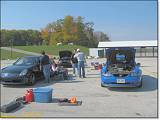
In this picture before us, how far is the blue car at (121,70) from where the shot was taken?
12109 millimetres

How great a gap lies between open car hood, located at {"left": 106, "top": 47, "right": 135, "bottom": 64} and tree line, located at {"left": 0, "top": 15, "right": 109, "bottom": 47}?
90.1 m

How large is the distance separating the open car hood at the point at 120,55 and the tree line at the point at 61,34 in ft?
295

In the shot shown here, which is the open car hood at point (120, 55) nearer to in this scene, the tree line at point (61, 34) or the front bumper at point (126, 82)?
the front bumper at point (126, 82)

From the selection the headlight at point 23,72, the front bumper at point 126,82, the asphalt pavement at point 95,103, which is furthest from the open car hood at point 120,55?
the headlight at point 23,72

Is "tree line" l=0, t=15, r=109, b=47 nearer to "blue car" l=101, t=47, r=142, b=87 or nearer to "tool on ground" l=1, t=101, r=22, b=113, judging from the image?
"blue car" l=101, t=47, r=142, b=87

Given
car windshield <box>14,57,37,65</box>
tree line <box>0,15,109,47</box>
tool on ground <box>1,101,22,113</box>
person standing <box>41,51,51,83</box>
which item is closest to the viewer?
tool on ground <box>1,101,22,113</box>

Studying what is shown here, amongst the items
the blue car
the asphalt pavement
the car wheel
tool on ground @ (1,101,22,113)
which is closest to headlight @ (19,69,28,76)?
the car wheel

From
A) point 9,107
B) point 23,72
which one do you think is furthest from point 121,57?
point 9,107

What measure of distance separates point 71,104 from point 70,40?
9664 centimetres

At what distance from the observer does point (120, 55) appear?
1434cm

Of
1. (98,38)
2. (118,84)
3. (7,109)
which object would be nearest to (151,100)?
(118,84)

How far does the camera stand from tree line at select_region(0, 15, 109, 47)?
106 m

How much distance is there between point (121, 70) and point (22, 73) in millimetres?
4271

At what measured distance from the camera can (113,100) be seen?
1003 centimetres
